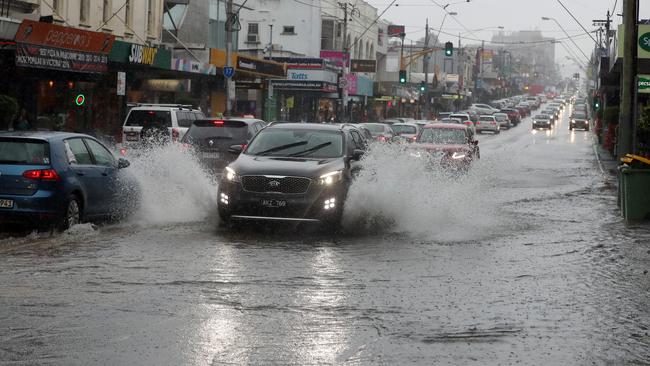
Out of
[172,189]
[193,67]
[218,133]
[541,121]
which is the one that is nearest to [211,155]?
[218,133]

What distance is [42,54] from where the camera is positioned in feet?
100.0

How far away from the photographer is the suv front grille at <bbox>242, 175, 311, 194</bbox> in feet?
52.1

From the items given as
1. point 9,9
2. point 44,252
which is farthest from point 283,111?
point 44,252

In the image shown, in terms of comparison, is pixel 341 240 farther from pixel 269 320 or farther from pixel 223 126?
pixel 223 126

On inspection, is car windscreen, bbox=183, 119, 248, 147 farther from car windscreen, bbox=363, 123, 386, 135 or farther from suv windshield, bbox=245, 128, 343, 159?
car windscreen, bbox=363, 123, 386, 135

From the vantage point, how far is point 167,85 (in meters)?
48.8

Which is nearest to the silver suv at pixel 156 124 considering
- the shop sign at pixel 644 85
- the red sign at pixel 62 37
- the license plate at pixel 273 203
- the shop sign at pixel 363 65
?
the red sign at pixel 62 37

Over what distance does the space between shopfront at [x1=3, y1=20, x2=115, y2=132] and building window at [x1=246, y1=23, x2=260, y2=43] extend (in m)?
37.2

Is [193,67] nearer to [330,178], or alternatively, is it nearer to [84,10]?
[84,10]

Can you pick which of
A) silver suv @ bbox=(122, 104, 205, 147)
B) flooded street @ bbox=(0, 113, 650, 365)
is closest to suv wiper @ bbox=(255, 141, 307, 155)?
flooded street @ bbox=(0, 113, 650, 365)

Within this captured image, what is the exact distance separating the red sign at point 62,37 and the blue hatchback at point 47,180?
45.8 ft

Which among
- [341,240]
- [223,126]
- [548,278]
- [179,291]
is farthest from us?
[223,126]

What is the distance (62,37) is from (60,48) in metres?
0.37

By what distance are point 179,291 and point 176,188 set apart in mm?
8001
